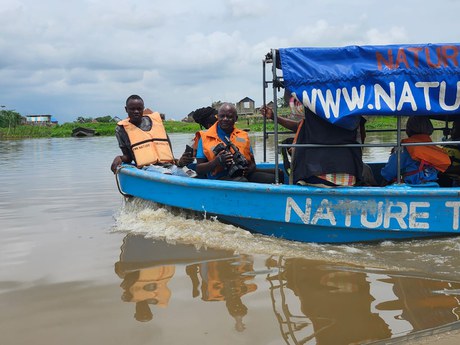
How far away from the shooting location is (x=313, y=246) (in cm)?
457

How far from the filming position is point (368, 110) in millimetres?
4305

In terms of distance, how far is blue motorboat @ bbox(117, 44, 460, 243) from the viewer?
425 cm

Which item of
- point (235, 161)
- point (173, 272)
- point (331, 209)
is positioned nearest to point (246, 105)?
point (235, 161)

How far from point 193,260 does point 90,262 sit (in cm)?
96

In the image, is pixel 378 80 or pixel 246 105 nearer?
pixel 378 80

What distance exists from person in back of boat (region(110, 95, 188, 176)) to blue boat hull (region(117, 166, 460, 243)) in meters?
1.43

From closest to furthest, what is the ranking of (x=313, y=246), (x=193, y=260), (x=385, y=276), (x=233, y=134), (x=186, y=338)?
(x=186, y=338), (x=385, y=276), (x=193, y=260), (x=313, y=246), (x=233, y=134)

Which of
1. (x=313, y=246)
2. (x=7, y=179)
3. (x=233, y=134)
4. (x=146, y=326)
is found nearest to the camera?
(x=146, y=326)

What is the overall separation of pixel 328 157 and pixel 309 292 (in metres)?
1.54

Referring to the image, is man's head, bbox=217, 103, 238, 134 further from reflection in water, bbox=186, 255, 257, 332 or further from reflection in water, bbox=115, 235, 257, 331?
reflection in water, bbox=186, 255, 257, 332

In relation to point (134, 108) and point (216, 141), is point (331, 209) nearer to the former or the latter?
point (216, 141)

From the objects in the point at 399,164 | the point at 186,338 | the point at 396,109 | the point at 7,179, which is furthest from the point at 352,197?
the point at 7,179

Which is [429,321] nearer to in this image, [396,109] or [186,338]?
[186,338]

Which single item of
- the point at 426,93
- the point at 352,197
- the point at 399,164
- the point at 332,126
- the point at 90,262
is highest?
the point at 426,93
